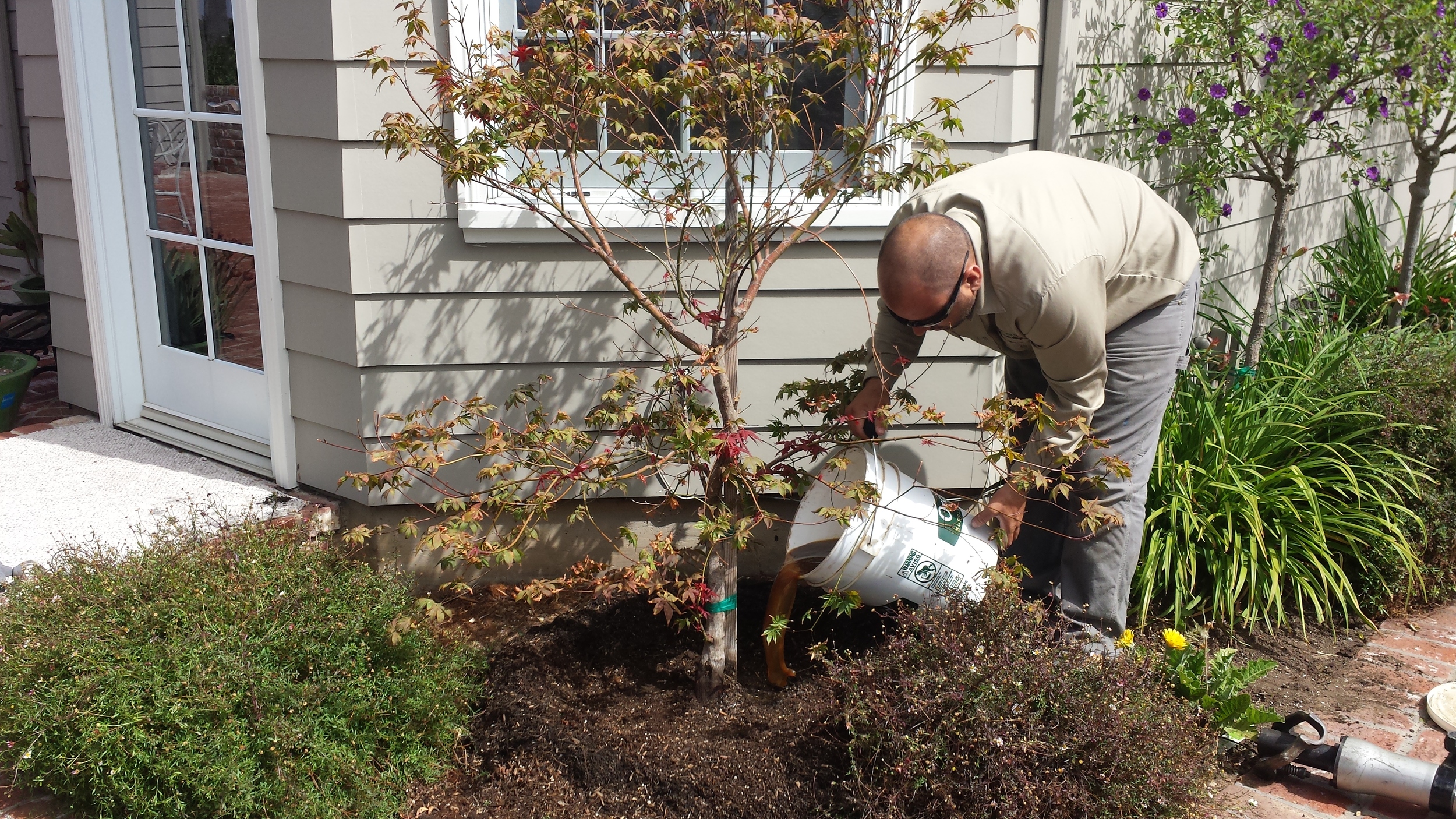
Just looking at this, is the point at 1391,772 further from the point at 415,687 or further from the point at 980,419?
the point at 415,687

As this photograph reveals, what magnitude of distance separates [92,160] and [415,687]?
282 cm

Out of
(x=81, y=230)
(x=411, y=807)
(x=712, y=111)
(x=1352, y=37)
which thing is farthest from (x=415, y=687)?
(x=1352, y=37)

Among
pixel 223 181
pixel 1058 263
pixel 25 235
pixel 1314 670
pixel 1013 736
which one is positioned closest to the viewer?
pixel 1013 736

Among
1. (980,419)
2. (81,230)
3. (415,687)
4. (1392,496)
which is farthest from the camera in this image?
(81,230)

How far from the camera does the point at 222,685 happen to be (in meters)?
2.42

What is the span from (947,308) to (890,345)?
55 cm

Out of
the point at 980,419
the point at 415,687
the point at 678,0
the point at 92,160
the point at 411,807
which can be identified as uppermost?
the point at 678,0

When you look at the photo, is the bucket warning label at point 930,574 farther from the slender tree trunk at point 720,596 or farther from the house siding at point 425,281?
the house siding at point 425,281

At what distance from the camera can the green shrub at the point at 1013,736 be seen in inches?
91.2

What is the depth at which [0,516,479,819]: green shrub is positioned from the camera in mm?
2371

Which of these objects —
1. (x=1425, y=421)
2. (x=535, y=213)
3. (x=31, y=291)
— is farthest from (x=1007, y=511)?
(x=31, y=291)

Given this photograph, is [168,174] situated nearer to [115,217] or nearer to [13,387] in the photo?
[115,217]

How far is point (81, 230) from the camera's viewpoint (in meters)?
4.22

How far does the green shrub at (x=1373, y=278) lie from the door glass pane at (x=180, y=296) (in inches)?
201
